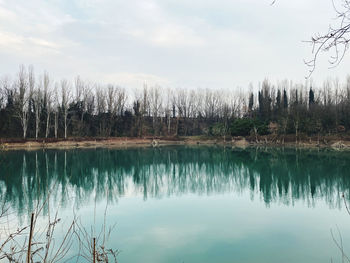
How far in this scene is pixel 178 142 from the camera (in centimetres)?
3878

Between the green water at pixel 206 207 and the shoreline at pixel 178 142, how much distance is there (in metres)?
13.3

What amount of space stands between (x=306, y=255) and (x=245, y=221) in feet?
7.52

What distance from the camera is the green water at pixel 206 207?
228 inches

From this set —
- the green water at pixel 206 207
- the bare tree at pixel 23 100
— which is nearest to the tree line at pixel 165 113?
the bare tree at pixel 23 100

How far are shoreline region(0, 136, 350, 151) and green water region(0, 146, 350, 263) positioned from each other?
13330 millimetres

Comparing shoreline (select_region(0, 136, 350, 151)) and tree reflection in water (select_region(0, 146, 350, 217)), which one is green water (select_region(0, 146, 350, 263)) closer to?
tree reflection in water (select_region(0, 146, 350, 217))

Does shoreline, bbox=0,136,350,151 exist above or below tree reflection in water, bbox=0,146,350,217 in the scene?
above

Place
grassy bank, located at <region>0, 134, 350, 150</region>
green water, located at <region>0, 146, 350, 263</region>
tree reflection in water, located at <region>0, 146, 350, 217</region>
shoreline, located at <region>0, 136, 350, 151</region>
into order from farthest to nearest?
grassy bank, located at <region>0, 134, 350, 150</region> < shoreline, located at <region>0, 136, 350, 151</region> < tree reflection in water, located at <region>0, 146, 350, 217</region> < green water, located at <region>0, 146, 350, 263</region>

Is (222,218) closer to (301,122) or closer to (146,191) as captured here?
(146,191)

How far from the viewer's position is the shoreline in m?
28.9

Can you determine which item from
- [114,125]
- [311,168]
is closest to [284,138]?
[311,168]

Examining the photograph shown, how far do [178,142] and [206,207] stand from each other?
1162 inches

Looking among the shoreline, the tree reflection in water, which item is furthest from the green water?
the shoreline

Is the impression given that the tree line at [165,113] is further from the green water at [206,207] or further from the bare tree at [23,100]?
the green water at [206,207]
